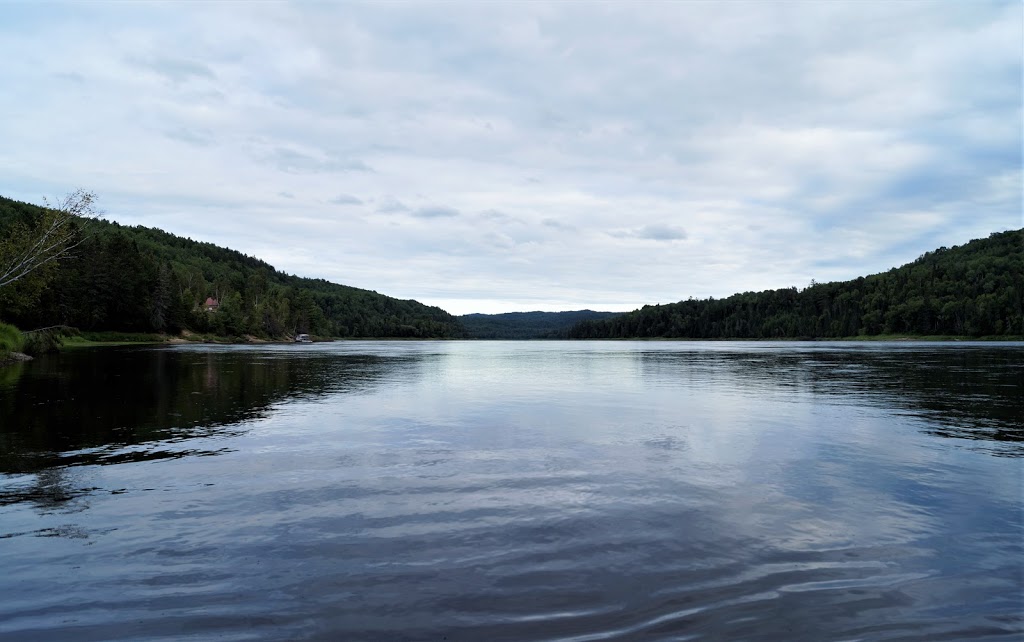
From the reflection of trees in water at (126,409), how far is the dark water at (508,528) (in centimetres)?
19

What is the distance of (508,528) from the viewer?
10172mm

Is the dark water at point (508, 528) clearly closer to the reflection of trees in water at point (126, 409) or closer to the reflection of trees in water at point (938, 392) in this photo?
the reflection of trees in water at point (126, 409)

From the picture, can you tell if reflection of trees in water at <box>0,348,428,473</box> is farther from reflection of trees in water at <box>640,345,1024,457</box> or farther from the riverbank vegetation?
reflection of trees in water at <box>640,345,1024,457</box>

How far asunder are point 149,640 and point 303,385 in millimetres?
31772

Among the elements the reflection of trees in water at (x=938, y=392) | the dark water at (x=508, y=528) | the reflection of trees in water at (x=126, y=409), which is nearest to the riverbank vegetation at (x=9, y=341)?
the reflection of trees in water at (x=126, y=409)

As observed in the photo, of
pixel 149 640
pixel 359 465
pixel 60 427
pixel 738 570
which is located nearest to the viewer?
pixel 149 640

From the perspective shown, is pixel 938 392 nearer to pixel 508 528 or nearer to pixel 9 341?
pixel 508 528

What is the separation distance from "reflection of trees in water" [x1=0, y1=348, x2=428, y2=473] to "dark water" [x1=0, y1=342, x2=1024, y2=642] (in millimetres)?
187

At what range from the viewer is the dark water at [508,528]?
7.04m

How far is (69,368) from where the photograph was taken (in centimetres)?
4456

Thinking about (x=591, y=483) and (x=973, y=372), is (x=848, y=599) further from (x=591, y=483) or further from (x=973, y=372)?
(x=973, y=372)

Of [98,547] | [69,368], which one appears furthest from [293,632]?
[69,368]

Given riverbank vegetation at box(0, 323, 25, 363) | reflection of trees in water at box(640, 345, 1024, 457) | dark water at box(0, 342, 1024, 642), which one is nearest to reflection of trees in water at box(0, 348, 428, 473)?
dark water at box(0, 342, 1024, 642)

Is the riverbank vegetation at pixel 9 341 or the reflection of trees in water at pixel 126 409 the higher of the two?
the riverbank vegetation at pixel 9 341
